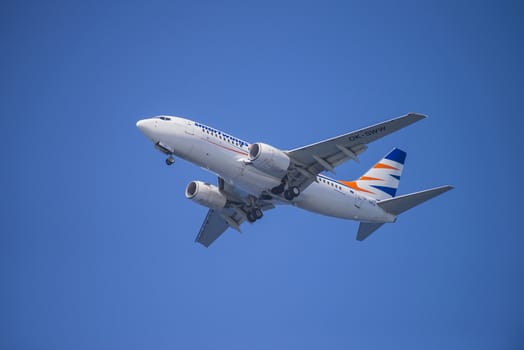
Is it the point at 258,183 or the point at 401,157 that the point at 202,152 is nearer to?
the point at 258,183

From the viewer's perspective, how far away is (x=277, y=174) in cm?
3775

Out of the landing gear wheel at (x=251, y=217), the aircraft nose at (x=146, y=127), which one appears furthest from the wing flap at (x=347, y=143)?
the aircraft nose at (x=146, y=127)

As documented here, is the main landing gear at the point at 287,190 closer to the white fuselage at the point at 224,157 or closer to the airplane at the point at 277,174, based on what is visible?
the airplane at the point at 277,174

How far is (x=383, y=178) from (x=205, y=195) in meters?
12.6

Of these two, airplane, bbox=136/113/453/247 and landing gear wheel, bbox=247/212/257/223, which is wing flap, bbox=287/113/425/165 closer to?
airplane, bbox=136/113/453/247

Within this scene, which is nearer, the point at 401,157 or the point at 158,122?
the point at 158,122

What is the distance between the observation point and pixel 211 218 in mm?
45719

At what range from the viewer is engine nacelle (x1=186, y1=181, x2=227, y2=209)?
4122cm

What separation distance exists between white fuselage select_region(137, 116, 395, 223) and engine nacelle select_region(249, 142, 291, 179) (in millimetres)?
815

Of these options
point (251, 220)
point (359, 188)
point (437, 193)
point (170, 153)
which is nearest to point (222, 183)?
point (251, 220)

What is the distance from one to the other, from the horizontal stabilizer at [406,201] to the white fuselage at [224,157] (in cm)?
331

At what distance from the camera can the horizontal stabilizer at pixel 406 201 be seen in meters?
38.6

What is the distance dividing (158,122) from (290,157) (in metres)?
7.80

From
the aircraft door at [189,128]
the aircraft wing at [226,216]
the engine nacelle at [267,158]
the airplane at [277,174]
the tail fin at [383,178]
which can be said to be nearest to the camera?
the engine nacelle at [267,158]
